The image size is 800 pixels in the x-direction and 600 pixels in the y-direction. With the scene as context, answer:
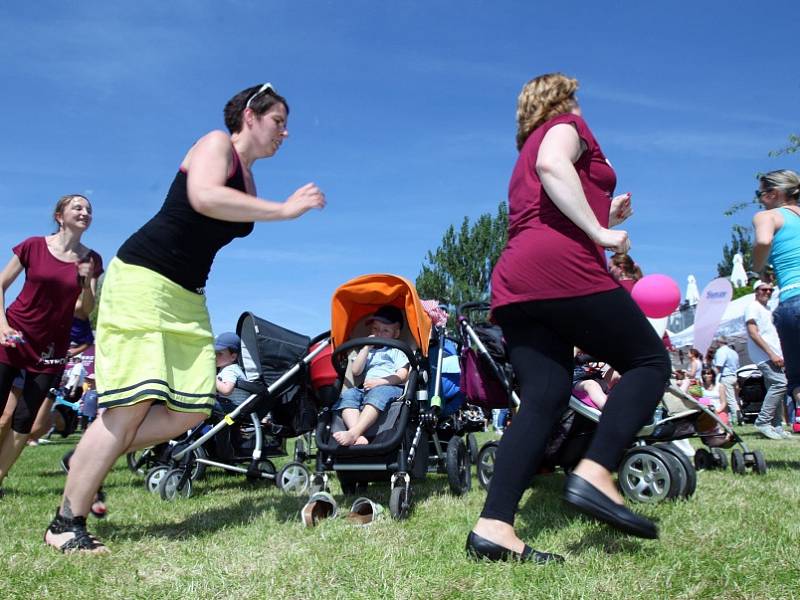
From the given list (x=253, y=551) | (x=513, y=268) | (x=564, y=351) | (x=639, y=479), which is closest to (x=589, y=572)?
(x=564, y=351)

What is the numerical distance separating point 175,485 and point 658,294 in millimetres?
3585

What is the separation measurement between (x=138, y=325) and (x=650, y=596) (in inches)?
84.9

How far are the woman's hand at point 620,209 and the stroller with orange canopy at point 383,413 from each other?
4.90 feet

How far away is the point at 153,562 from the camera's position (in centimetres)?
263

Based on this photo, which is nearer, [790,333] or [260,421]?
[790,333]

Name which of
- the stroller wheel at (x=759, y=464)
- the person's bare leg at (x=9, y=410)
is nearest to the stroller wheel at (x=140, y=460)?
the person's bare leg at (x=9, y=410)

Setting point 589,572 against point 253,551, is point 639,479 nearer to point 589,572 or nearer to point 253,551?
point 589,572

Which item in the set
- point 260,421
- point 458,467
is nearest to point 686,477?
point 458,467

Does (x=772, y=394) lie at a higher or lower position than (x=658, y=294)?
lower

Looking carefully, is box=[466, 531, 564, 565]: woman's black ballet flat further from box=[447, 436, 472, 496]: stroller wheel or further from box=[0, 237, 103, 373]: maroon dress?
box=[0, 237, 103, 373]: maroon dress

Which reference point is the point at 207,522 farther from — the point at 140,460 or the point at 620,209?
the point at 140,460

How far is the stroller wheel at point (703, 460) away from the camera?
524 cm

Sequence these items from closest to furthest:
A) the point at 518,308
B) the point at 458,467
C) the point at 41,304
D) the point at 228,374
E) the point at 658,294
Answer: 1. the point at 518,308
2. the point at 458,467
3. the point at 41,304
4. the point at 658,294
5. the point at 228,374

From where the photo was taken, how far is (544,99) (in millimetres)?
2656
